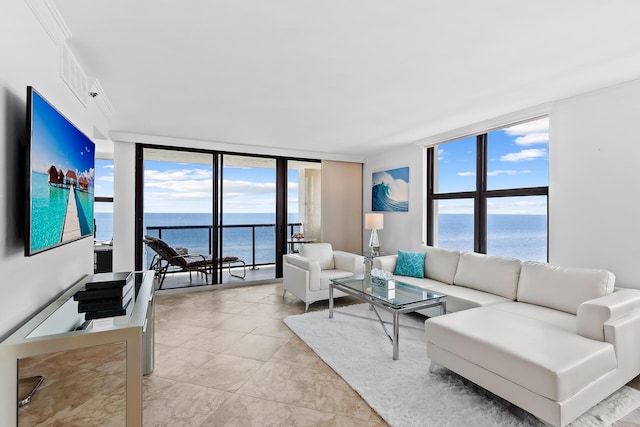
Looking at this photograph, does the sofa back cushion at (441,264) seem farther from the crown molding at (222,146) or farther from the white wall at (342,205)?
the crown molding at (222,146)

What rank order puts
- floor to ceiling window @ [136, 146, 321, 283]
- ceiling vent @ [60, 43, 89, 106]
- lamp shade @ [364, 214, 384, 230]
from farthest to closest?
lamp shade @ [364, 214, 384, 230] → floor to ceiling window @ [136, 146, 321, 283] → ceiling vent @ [60, 43, 89, 106]

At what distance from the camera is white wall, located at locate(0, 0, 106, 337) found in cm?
143

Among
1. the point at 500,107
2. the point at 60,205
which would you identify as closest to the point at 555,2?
the point at 500,107

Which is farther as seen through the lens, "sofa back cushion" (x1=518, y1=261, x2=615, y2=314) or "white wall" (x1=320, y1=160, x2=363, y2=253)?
"white wall" (x1=320, y1=160, x2=363, y2=253)

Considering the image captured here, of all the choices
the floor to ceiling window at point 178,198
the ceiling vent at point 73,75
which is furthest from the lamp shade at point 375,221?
→ the ceiling vent at point 73,75

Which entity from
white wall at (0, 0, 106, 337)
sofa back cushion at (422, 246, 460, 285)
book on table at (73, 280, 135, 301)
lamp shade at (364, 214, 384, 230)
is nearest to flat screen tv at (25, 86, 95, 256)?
white wall at (0, 0, 106, 337)

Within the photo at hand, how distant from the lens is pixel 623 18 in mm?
1837

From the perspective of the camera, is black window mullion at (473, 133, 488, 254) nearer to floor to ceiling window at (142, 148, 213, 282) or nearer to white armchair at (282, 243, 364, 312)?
white armchair at (282, 243, 364, 312)

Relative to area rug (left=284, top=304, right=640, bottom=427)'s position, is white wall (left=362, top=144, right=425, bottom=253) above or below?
above

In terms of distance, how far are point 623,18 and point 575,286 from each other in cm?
197

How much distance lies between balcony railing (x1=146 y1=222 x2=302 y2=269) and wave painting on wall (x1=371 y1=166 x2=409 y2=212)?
160 cm

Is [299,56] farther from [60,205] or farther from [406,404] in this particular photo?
[406,404]

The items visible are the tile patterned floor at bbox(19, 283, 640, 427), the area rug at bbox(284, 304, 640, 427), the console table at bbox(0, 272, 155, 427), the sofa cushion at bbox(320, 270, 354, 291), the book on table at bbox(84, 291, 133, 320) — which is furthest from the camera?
the sofa cushion at bbox(320, 270, 354, 291)

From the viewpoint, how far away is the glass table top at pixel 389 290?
Result: 296 cm
